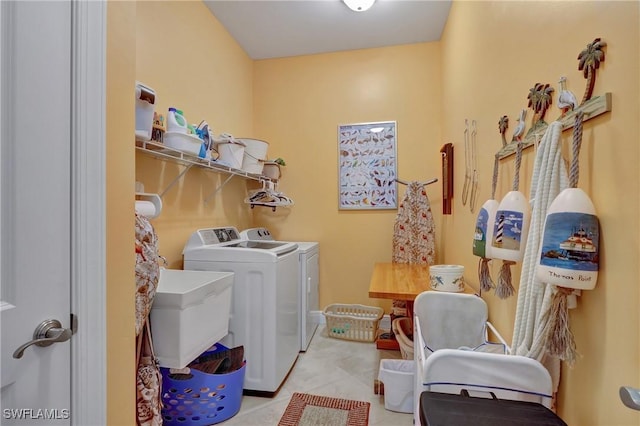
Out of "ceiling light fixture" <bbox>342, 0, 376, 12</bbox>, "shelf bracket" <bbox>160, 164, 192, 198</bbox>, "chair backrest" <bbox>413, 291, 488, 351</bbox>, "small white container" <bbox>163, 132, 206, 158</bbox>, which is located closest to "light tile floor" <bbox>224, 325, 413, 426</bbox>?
"chair backrest" <bbox>413, 291, 488, 351</bbox>

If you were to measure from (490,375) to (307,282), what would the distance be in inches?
73.2

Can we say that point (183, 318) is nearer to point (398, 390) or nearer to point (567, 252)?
point (398, 390)

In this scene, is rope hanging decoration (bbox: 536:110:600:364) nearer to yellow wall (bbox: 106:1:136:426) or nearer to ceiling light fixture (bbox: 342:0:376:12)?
yellow wall (bbox: 106:1:136:426)

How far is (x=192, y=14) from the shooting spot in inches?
90.7

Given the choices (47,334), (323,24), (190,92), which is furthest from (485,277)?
(323,24)

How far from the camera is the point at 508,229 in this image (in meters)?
0.96

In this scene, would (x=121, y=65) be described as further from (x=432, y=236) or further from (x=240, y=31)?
(x=432, y=236)

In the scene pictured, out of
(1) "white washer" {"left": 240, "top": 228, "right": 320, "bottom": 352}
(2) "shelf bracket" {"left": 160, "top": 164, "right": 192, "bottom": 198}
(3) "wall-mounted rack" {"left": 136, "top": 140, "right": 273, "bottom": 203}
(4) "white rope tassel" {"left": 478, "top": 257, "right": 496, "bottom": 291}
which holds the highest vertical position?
(3) "wall-mounted rack" {"left": 136, "top": 140, "right": 273, "bottom": 203}

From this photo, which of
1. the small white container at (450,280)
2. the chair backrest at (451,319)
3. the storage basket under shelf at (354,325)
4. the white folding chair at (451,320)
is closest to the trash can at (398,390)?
the white folding chair at (451,320)

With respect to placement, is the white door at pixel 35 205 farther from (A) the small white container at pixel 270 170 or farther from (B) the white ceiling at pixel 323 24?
(A) the small white container at pixel 270 170

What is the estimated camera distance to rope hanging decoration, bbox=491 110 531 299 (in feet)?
3.06

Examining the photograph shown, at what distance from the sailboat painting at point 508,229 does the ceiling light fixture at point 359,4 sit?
208 cm

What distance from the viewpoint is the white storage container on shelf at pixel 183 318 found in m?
1.34

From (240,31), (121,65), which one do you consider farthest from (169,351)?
(240,31)
